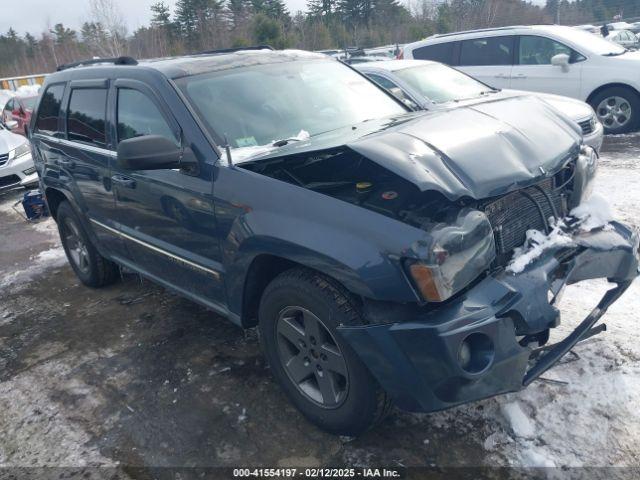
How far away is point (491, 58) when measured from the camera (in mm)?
9422

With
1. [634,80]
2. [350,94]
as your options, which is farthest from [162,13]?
[350,94]

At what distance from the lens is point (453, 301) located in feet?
7.64

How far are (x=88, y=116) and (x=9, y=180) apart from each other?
6.28m

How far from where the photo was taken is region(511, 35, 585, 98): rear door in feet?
29.2

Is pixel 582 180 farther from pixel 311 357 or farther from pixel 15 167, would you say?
pixel 15 167

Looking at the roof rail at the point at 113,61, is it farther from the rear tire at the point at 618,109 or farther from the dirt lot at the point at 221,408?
the rear tire at the point at 618,109

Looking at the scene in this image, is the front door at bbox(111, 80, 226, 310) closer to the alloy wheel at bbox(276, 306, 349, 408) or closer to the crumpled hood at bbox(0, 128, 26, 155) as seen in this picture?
the alloy wheel at bbox(276, 306, 349, 408)

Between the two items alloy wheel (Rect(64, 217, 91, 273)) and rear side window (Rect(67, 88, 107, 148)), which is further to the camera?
alloy wheel (Rect(64, 217, 91, 273))

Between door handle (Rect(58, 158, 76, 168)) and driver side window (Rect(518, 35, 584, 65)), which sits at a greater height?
driver side window (Rect(518, 35, 584, 65))

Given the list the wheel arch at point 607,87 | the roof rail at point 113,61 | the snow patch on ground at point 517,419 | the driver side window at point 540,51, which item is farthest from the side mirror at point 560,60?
the snow patch on ground at point 517,419

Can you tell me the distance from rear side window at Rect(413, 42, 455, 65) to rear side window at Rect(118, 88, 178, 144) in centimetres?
720

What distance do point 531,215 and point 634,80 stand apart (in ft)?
23.7

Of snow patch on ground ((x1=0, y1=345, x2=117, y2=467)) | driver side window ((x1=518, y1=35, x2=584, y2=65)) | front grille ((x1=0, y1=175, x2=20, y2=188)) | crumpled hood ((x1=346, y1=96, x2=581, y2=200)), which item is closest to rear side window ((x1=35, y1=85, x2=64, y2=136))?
snow patch on ground ((x1=0, y1=345, x2=117, y2=467))

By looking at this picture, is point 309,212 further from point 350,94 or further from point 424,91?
point 424,91
